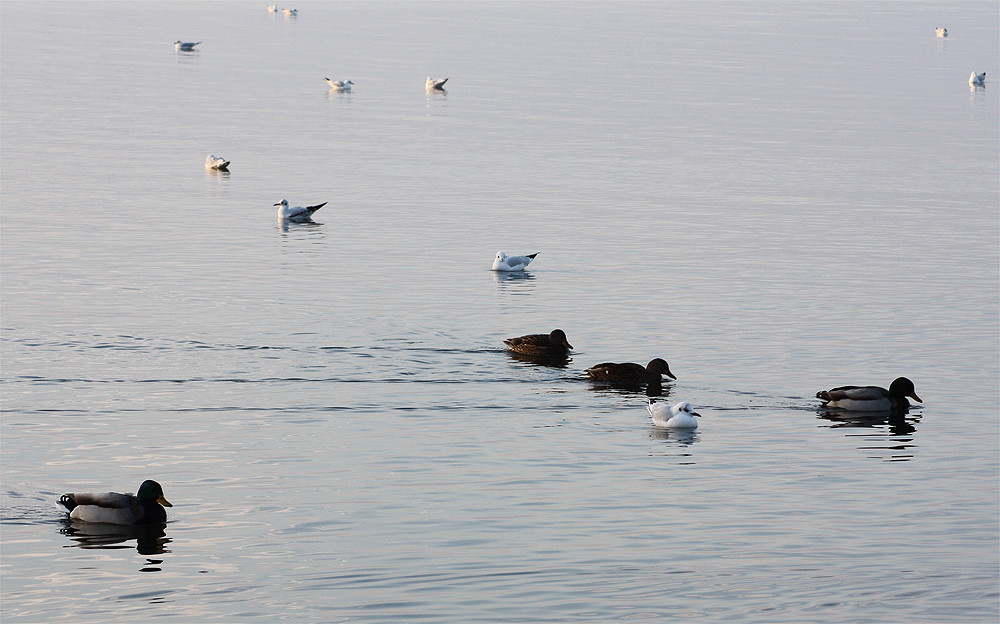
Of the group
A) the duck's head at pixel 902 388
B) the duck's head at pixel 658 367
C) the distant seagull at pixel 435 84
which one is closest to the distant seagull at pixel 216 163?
the duck's head at pixel 658 367

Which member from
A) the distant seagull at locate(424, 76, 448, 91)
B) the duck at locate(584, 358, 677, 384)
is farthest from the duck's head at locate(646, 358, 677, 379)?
the distant seagull at locate(424, 76, 448, 91)

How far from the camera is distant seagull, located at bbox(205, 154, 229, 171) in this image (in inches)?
1998

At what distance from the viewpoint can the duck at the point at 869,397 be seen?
24.6 metres

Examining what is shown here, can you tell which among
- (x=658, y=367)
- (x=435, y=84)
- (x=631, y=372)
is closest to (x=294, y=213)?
(x=658, y=367)

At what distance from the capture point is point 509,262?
35.8 meters

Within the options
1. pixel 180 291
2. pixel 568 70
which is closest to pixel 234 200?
pixel 180 291

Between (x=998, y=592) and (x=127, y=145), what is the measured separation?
152 ft

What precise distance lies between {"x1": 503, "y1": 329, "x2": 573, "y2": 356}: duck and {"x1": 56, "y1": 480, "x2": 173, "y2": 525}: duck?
10.1m

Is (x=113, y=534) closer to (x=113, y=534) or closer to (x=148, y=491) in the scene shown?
(x=113, y=534)

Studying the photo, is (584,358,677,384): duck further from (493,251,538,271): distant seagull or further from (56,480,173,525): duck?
(493,251,538,271): distant seagull

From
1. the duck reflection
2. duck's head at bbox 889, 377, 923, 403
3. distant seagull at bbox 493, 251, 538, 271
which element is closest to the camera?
the duck reflection

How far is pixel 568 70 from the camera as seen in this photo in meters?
94.7

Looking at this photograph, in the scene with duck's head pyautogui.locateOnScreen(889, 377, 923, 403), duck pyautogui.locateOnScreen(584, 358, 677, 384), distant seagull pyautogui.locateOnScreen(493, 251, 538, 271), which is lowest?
duck's head pyautogui.locateOnScreen(889, 377, 923, 403)

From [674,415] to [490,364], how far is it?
16.4 feet
